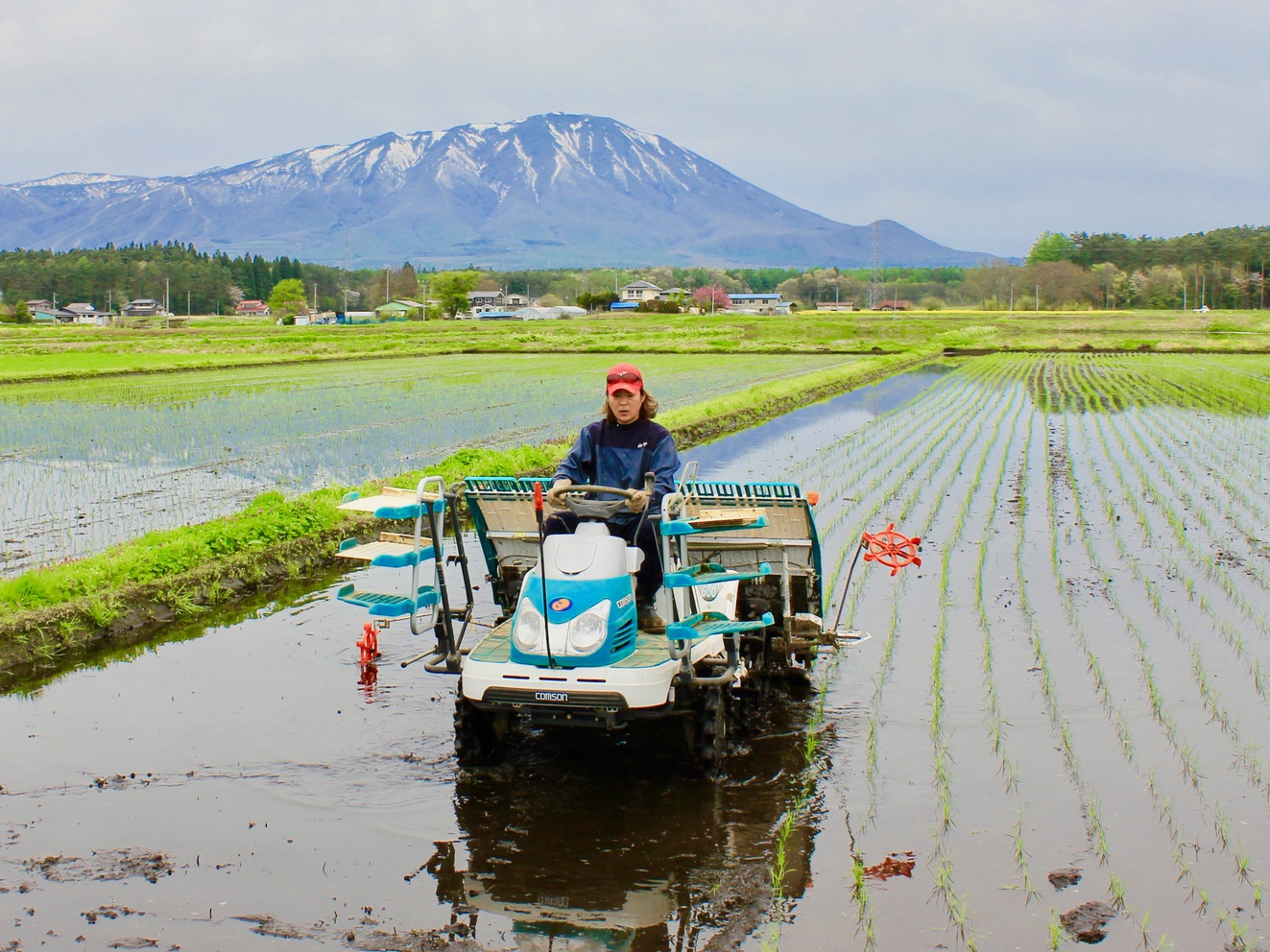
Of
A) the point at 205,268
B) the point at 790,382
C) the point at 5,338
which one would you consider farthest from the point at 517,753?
the point at 205,268

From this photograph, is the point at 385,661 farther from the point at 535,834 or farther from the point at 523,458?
the point at 523,458

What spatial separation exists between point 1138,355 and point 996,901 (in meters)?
51.0

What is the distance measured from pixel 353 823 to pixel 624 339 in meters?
52.4

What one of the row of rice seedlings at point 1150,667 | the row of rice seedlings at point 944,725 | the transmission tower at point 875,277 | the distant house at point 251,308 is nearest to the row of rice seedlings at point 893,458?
the row of rice seedlings at point 944,725

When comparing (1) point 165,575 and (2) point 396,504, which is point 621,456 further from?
(1) point 165,575

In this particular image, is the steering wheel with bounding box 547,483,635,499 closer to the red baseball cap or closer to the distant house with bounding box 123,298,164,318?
the red baseball cap

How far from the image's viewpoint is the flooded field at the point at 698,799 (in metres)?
3.95

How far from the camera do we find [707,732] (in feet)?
16.4

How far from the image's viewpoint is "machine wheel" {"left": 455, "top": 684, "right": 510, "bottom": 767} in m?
5.02

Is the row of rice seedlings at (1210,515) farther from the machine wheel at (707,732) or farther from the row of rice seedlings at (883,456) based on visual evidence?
the machine wheel at (707,732)

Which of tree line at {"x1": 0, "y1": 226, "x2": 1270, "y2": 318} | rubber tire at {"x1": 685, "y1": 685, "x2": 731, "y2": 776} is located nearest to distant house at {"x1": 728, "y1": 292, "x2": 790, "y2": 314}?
tree line at {"x1": 0, "y1": 226, "x2": 1270, "y2": 318}

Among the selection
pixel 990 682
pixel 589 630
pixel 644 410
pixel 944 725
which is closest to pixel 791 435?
pixel 990 682

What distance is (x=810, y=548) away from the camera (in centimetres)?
625

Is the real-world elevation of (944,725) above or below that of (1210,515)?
below
